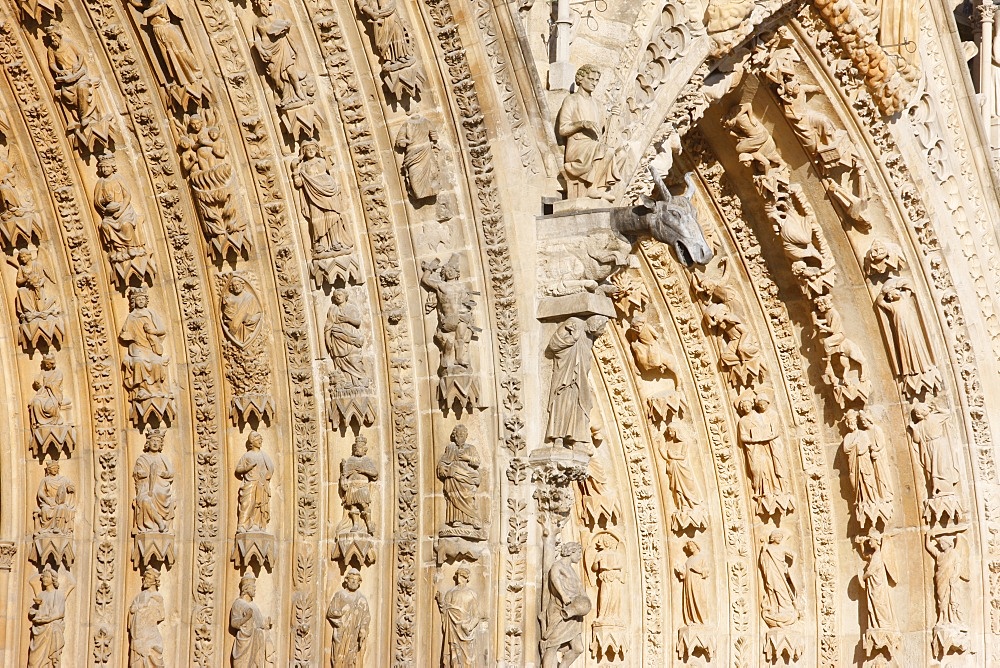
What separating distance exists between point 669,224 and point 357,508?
88.0 inches

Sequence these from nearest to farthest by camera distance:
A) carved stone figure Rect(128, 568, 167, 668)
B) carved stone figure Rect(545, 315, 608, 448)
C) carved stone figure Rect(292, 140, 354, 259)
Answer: carved stone figure Rect(545, 315, 608, 448) → carved stone figure Rect(128, 568, 167, 668) → carved stone figure Rect(292, 140, 354, 259)

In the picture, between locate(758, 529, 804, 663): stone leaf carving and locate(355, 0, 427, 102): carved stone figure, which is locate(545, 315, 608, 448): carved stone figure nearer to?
locate(355, 0, 427, 102): carved stone figure

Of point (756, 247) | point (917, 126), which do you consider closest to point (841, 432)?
A: point (756, 247)

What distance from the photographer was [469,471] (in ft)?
28.8

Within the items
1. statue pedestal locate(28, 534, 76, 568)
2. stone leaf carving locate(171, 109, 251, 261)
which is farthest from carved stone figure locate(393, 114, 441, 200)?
statue pedestal locate(28, 534, 76, 568)

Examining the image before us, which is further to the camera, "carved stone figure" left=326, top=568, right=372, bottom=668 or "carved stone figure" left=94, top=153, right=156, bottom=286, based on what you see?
"carved stone figure" left=94, top=153, right=156, bottom=286

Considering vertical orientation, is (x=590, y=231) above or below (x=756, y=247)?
below

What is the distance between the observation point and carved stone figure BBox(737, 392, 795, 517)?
12398 mm

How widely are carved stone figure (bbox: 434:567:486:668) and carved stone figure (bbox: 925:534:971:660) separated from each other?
Answer: 4612 millimetres

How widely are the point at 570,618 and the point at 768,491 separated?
4128mm

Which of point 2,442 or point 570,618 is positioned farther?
point 2,442

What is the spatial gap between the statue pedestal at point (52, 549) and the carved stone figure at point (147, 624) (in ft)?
1.39

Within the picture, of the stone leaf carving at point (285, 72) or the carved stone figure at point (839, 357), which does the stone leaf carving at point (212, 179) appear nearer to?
the stone leaf carving at point (285, 72)

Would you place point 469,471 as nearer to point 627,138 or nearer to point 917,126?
point 627,138
